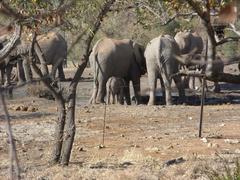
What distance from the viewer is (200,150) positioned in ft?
41.0

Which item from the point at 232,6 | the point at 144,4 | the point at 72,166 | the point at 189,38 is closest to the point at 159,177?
the point at 72,166

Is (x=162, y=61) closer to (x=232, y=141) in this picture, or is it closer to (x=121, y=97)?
(x=121, y=97)

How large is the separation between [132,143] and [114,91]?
1038 cm

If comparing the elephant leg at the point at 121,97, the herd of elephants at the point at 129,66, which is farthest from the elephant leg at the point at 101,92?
the elephant leg at the point at 121,97

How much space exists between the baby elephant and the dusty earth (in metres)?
2.73

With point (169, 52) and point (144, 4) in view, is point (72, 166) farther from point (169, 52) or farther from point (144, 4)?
point (169, 52)

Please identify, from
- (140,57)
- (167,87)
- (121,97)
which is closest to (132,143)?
(167,87)

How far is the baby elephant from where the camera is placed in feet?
77.9

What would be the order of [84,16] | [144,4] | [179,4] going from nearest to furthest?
[179,4]
[144,4]
[84,16]

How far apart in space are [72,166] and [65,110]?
2.87 feet

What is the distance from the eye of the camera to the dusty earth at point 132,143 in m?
10.3

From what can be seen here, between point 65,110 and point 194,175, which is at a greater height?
point 65,110

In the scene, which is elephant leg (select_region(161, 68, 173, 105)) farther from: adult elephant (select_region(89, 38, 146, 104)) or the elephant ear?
the elephant ear

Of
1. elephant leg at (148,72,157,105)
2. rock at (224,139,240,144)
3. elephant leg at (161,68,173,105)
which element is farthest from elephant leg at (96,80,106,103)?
rock at (224,139,240,144)
